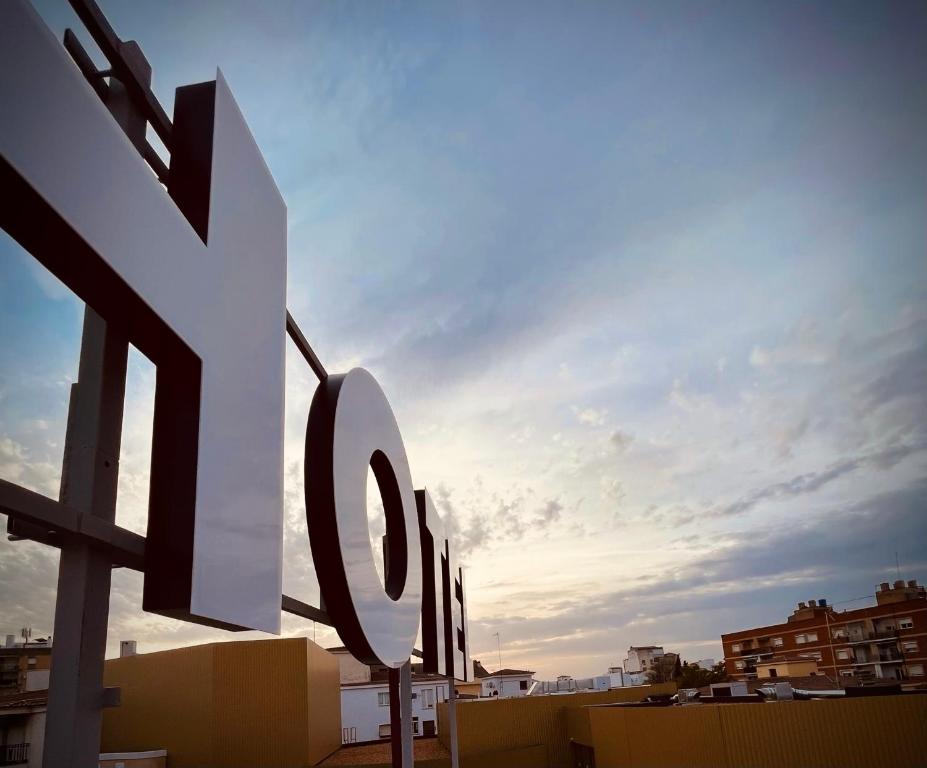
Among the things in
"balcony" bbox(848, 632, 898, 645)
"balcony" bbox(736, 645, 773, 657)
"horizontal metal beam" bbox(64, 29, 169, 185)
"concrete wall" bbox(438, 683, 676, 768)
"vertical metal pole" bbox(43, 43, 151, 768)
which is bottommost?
"concrete wall" bbox(438, 683, 676, 768)

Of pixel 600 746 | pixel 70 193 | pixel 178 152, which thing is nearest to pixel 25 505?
pixel 70 193

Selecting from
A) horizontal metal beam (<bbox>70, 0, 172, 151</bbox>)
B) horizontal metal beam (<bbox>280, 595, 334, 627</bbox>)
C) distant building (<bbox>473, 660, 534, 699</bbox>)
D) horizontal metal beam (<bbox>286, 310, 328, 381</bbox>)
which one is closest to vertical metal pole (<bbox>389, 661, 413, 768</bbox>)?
horizontal metal beam (<bbox>280, 595, 334, 627</bbox>)

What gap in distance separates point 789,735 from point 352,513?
21072mm

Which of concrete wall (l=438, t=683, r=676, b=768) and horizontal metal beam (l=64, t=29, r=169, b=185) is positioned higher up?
horizontal metal beam (l=64, t=29, r=169, b=185)

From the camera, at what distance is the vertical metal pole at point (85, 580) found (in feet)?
9.15

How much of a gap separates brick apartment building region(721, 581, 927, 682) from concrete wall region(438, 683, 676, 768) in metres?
34.2

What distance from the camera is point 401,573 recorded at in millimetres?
8781

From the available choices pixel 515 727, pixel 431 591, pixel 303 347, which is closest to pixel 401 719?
pixel 431 591

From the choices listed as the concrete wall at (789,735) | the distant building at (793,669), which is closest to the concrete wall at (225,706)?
the concrete wall at (789,735)

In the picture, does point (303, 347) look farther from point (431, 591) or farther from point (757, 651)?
point (757, 651)

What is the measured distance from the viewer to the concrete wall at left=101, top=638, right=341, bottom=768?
3166cm

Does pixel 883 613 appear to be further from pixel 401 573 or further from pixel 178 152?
pixel 178 152

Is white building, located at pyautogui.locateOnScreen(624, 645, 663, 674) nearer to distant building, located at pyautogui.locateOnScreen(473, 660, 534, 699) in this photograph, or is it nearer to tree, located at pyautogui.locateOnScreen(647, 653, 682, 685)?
tree, located at pyautogui.locateOnScreen(647, 653, 682, 685)

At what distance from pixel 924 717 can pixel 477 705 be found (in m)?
23.3
